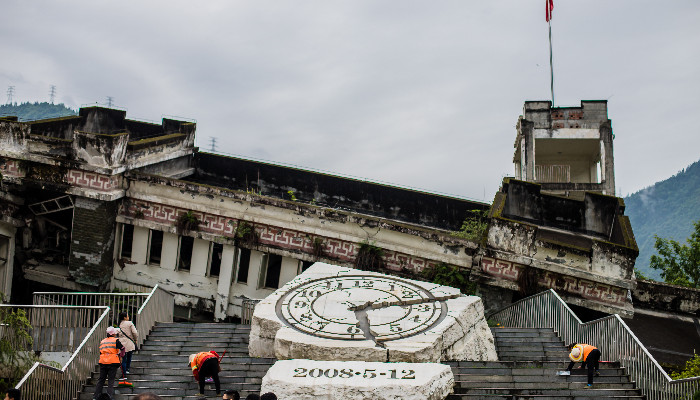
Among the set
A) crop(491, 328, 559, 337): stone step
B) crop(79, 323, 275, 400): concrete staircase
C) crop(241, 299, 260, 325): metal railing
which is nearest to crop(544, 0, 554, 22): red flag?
crop(491, 328, 559, 337): stone step

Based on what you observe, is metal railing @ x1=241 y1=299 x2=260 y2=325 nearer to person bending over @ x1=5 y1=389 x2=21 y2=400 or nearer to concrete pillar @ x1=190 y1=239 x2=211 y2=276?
concrete pillar @ x1=190 y1=239 x2=211 y2=276

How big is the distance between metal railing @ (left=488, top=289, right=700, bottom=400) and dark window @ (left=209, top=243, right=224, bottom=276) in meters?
10.5

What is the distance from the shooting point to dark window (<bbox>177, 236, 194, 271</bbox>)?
2469 cm

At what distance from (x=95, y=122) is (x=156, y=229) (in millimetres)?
9368

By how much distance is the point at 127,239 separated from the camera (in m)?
25.1

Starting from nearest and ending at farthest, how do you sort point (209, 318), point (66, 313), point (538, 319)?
point (66, 313), point (538, 319), point (209, 318)

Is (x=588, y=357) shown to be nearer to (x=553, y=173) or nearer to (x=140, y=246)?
(x=140, y=246)

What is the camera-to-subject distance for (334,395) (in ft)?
40.2

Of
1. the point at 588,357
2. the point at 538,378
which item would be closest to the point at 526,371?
the point at 538,378

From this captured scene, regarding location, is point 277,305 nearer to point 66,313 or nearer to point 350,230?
point 66,313

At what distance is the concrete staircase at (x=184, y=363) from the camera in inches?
544

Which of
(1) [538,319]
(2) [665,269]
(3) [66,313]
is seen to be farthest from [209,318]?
(2) [665,269]

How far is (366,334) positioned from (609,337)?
5.23 meters

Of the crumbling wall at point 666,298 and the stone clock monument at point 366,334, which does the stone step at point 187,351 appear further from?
the crumbling wall at point 666,298
